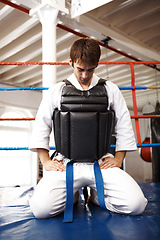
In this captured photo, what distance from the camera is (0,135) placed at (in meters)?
6.82

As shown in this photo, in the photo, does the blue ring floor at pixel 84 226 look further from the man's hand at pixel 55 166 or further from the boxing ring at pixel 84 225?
the man's hand at pixel 55 166

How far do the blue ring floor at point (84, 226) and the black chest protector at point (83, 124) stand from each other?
31 centimetres

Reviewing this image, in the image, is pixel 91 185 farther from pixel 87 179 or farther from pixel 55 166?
pixel 55 166

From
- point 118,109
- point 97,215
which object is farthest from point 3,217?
point 118,109

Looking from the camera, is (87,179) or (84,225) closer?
(84,225)

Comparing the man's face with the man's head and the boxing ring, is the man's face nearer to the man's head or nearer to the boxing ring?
the man's head

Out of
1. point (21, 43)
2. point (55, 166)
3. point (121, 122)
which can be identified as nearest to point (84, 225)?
point (55, 166)

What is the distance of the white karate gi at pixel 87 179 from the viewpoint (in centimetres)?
119

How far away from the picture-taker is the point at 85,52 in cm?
127

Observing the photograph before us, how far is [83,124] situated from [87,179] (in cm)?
31

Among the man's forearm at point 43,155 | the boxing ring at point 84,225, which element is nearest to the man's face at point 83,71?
the man's forearm at point 43,155

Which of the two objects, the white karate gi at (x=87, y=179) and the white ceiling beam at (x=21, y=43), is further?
the white ceiling beam at (x=21, y=43)

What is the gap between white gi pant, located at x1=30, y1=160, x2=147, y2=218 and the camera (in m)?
1.18

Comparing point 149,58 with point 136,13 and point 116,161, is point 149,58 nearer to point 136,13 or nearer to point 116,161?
point 136,13
